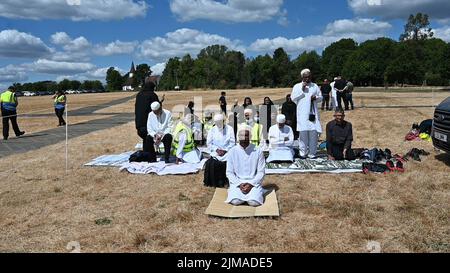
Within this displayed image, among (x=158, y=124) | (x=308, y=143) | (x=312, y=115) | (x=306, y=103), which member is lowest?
(x=308, y=143)

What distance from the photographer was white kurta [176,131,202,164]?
9.62 meters

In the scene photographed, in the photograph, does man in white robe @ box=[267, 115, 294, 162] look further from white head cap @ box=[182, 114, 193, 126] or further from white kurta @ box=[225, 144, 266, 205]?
white kurta @ box=[225, 144, 266, 205]

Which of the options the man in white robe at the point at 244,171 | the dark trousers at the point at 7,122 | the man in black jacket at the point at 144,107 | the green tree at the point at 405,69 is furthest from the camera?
the green tree at the point at 405,69

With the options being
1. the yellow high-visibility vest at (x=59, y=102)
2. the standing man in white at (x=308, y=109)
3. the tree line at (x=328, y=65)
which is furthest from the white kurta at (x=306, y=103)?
the tree line at (x=328, y=65)

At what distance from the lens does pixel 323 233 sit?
5230 mm

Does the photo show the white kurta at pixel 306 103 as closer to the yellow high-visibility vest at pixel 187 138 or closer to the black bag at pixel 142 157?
the yellow high-visibility vest at pixel 187 138

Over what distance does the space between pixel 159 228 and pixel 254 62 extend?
111 meters

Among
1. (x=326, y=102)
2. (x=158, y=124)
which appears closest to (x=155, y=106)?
(x=158, y=124)

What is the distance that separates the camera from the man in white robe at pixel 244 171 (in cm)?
641

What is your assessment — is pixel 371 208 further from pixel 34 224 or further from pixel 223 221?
pixel 34 224

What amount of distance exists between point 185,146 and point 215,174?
2.24 meters

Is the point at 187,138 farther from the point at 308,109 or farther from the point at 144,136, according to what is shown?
the point at 308,109

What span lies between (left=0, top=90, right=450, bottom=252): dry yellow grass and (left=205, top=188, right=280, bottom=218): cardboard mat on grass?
0.48 ft

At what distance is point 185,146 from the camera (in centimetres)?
972
